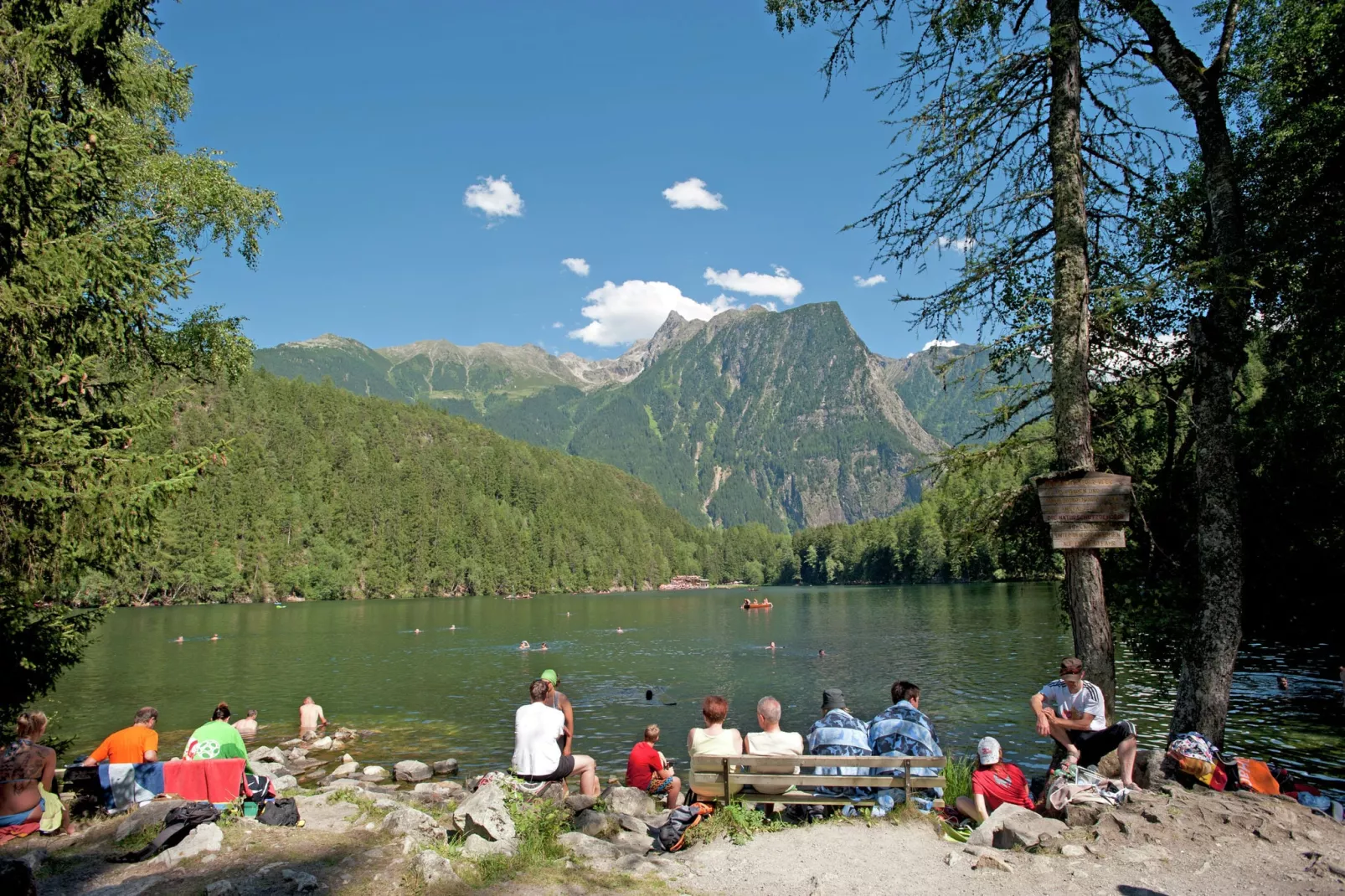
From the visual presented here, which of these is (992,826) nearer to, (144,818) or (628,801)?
(628,801)

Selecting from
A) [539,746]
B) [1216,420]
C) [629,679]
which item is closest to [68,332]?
[539,746]

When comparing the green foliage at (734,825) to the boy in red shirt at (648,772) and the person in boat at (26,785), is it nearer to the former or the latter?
the boy in red shirt at (648,772)

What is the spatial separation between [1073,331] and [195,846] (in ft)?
34.6

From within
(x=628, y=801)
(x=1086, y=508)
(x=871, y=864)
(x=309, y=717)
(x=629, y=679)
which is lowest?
(x=629, y=679)

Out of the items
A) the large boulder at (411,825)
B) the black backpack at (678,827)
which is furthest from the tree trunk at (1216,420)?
the large boulder at (411,825)

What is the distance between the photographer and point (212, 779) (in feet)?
32.6

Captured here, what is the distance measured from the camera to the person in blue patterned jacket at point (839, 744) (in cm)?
896

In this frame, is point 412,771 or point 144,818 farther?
point 412,771

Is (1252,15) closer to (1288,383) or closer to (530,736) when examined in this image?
(1288,383)

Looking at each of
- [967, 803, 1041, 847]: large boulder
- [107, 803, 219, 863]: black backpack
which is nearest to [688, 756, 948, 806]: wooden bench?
[967, 803, 1041, 847]: large boulder

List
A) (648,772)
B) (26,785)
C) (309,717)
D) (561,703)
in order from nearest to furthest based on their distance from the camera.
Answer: (26,785)
(561,703)
(648,772)
(309,717)

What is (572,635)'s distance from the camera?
2479 inches

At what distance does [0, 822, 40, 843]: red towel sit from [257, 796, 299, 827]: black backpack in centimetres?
238

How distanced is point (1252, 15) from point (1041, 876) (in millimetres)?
13818
